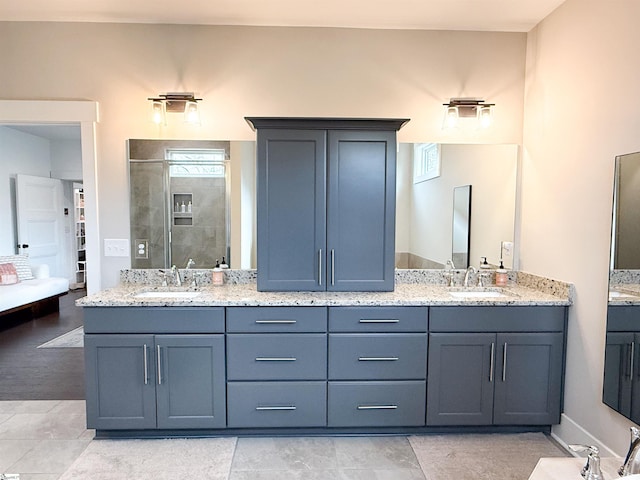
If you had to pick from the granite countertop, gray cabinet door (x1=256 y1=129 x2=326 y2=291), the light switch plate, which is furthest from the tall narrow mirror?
the light switch plate

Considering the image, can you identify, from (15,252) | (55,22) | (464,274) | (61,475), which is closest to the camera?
(61,475)

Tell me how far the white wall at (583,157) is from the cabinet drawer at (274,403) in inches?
61.5

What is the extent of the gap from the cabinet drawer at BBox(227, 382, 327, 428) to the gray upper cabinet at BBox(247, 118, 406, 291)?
618 millimetres

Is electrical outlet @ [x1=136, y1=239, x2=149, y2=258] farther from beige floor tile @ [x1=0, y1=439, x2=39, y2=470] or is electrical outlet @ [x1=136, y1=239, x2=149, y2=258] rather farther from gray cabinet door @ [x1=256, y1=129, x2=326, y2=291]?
beige floor tile @ [x1=0, y1=439, x2=39, y2=470]

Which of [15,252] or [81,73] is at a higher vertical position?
[81,73]

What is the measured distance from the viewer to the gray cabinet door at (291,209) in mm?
2545

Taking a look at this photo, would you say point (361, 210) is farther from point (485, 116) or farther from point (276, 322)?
point (485, 116)

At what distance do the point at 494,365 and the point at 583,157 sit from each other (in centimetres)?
137

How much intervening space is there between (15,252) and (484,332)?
6.79m

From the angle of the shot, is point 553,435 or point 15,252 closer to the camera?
point 553,435

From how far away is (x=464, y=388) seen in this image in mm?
2451

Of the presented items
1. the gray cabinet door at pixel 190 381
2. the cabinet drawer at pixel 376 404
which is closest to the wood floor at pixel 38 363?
the gray cabinet door at pixel 190 381

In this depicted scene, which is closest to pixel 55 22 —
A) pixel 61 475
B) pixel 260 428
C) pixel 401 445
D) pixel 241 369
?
pixel 241 369

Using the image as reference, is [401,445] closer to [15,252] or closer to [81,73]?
[81,73]
